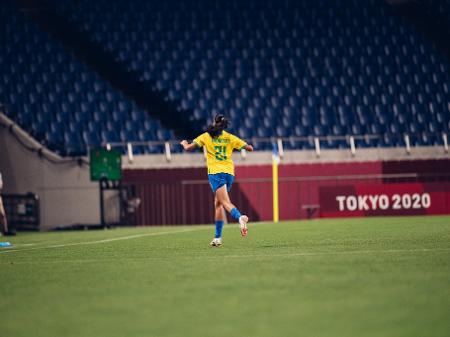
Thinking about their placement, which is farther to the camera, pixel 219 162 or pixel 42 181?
pixel 42 181

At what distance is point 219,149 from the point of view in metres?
13.0

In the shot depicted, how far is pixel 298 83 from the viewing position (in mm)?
29312

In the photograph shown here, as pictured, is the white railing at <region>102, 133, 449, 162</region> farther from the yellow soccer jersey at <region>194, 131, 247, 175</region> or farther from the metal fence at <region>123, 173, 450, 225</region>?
the yellow soccer jersey at <region>194, 131, 247, 175</region>

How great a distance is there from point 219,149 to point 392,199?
12.7 metres

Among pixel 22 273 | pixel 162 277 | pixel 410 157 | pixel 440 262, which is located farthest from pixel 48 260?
pixel 410 157

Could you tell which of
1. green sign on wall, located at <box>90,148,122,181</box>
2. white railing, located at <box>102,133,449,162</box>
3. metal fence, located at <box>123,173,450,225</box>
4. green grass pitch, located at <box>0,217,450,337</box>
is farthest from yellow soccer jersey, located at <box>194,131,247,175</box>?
white railing, located at <box>102,133,449,162</box>

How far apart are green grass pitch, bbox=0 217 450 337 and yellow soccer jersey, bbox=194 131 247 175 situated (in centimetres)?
170

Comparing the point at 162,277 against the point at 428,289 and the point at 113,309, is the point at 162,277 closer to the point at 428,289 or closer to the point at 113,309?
the point at 113,309

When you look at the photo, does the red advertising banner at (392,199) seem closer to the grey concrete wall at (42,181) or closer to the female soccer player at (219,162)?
the grey concrete wall at (42,181)

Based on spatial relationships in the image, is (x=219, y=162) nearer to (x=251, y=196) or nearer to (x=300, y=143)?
(x=251, y=196)

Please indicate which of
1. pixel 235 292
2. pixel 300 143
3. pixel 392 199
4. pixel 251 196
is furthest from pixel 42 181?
pixel 235 292

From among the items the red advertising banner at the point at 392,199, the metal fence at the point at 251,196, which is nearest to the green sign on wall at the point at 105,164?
the metal fence at the point at 251,196

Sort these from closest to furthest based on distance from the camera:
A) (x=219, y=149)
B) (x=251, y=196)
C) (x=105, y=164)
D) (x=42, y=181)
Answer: (x=219, y=149) → (x=105, y=164) → (x=42, y=181) → (x=251, y=196)

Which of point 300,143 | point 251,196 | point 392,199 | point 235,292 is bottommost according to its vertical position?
point 235,292
